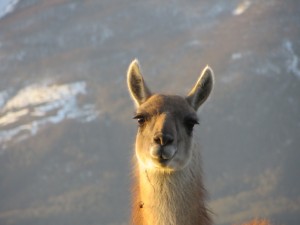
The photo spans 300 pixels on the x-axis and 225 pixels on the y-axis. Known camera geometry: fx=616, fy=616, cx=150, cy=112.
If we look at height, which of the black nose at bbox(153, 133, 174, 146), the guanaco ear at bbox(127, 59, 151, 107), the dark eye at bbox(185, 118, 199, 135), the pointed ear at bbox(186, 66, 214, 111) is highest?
the guanaco ear at bbox(127, 59, 151, 107)

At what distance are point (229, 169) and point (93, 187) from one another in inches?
282

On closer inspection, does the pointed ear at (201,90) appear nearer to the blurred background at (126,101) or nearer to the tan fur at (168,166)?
the tan fur at (168,166)

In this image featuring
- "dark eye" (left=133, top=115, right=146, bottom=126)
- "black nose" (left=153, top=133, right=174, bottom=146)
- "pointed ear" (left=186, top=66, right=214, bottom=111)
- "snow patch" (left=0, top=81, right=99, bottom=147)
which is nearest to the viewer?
"black nose" (left=153, top=133, right=174, bottom=146)

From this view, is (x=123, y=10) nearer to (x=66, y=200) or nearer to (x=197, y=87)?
(x=66, y=200)

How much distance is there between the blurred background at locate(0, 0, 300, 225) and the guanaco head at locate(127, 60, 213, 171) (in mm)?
17559

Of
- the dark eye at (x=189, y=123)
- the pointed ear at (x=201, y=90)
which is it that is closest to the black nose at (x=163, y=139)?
the dark eye at (x=189, y=123)

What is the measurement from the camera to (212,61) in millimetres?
39875

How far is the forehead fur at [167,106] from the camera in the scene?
6727 millimetres

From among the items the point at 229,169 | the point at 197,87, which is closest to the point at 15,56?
the point at 229,169

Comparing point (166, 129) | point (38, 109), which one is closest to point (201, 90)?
point (166, 129)

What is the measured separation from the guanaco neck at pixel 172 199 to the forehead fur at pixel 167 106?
601mm

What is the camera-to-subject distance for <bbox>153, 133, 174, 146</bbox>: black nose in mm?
6266

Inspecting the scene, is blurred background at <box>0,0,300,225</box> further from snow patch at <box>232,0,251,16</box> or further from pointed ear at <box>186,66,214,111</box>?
pointed ear at <box>186,66,214,111</box>

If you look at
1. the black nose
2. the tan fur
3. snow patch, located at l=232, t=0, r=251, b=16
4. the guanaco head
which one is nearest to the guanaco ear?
the guanaco head
